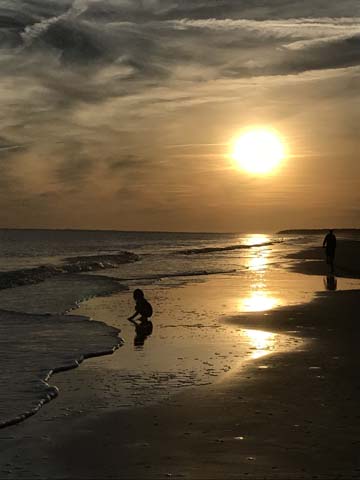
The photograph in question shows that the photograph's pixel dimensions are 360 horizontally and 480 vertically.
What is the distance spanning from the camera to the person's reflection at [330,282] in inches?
1003

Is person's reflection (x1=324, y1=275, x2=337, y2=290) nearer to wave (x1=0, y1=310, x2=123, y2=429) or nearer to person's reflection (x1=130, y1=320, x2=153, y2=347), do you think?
person's reflection (x1=130, y1=320, x2=153, y2=347)

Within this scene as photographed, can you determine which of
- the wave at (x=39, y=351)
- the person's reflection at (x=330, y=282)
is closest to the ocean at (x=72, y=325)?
the wave at (x=39, y=351)

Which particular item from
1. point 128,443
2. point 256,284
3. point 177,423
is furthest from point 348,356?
point 256,284

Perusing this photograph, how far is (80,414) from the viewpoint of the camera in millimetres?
7879

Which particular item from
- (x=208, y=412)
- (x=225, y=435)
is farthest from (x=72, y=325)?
(x=225, y=435)

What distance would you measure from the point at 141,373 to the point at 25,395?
1928 mm

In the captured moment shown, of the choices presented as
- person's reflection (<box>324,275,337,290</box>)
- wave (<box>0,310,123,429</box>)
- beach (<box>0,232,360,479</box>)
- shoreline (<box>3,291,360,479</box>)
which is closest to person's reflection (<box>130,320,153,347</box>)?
beach (<box>0,232,360,479</box>)

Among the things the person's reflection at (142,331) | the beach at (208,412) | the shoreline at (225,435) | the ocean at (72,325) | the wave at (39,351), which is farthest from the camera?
the person's reflection at (142,331)

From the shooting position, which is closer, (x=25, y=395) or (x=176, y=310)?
(x=25, y=395)

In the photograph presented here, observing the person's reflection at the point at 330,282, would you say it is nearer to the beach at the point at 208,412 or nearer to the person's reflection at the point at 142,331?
the beach at the point at 208,412

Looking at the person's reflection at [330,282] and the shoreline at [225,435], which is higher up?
the shoreline at [225,435]

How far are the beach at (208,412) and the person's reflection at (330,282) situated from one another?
10565 millimetres

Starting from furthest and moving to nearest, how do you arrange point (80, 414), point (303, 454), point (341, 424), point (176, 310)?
point (176, 310), point (80, 414), point (341, 424), point (303, 454)

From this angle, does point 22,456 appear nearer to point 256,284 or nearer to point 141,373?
point 141,373
